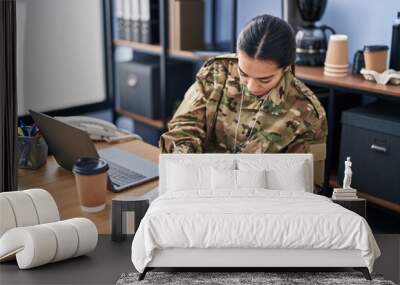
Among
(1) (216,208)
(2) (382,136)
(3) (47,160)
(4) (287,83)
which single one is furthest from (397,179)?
(1) (216,208)

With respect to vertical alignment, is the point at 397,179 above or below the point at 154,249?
below

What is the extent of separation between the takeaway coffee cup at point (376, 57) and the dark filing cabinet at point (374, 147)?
199 mm

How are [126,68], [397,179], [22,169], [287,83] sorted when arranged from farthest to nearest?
[126,68] → [397,179] → [22,169] → [287,83]

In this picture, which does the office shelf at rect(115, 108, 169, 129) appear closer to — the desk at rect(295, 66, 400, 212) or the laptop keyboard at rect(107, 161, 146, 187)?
the desk at rect(295, 66, 400, 212)

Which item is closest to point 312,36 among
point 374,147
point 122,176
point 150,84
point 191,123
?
point 374,147

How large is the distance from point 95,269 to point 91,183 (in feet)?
1.11

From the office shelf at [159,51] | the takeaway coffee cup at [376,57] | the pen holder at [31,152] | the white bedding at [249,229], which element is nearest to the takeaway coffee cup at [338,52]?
the takeaway coffee cup at [376,57]

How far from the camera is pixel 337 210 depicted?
1151mm

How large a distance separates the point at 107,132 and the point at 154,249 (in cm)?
109

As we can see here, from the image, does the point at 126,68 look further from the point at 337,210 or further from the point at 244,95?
the point at 337,210

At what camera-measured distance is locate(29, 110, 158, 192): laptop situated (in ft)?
5.47

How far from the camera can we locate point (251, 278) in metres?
1.14

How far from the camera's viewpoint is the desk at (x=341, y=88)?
2611 mm

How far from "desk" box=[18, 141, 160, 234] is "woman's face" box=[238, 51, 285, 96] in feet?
1.36
